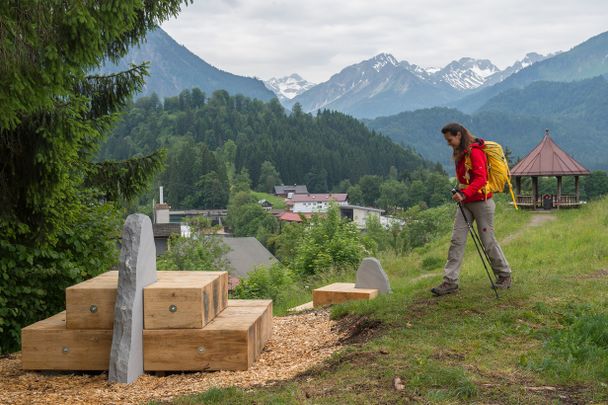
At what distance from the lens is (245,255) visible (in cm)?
5966

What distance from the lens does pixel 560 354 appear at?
6293 millimetres

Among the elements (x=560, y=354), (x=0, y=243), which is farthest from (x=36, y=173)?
(x=560, y=354)

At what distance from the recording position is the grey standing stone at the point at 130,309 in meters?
6.86

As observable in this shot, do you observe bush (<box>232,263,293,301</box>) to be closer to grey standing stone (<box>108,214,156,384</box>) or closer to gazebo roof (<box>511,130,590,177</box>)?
gazebo roof (<box>511,130,590,177</box>)

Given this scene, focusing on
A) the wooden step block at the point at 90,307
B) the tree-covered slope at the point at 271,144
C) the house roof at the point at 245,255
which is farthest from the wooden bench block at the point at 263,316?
the tree-covered slope at the point at 271,144

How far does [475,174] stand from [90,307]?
4.69 metres

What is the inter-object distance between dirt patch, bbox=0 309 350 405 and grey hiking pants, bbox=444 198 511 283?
4.83 ft

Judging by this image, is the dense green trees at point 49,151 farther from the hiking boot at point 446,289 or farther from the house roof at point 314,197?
the house roof at point 314,197

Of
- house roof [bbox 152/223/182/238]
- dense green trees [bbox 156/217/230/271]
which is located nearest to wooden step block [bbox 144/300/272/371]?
dense green trees [bbox 156/217/230/271]

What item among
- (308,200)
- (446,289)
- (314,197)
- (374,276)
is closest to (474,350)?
(446,289)

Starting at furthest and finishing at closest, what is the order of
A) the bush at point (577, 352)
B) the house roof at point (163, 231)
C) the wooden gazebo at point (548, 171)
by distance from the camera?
1. the house roof at point (163, 231)
2. the wooden gazebo at point (548, 171)
3. the bush at point (577, 352)

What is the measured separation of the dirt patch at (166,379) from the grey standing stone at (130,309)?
0.53 ft

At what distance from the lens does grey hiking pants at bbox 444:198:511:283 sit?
8.87 meters

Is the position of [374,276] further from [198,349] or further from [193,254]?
[193,254]
